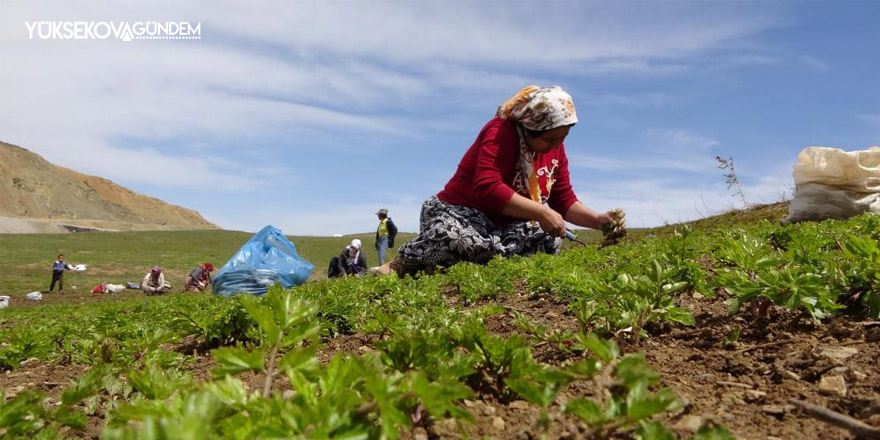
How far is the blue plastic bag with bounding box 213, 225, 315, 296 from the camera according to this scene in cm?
1150

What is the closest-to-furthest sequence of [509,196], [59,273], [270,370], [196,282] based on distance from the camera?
[270,370]
[509,196]
[59,273]
[196,282]

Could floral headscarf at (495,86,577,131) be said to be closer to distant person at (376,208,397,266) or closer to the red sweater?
the red sweater

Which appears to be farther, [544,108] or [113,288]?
[113,288]

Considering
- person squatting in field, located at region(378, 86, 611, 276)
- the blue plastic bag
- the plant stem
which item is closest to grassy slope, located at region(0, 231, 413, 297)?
the blue plastic bag

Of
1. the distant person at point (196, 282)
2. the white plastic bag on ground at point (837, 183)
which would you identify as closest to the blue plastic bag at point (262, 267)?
the distant person at point (196, 282)

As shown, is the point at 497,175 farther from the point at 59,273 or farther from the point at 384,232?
the point at 59,273

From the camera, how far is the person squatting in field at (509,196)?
5.10 m

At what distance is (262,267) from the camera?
1187cm

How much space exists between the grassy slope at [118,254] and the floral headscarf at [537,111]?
18252mm

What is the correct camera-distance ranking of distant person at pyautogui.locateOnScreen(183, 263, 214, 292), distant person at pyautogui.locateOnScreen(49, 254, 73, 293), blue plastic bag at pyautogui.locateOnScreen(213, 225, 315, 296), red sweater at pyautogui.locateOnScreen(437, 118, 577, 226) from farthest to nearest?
1. distant person at pyautogui.locateOnScreen(183, 263, 214, 292)
2. distant person at pyautogui.locateOnScreen(49, 254, 73, 293)
3. blue plastic bag at pyautogui.locateOnScreen(213, 225, 315, 296)
4. red sweater at pyautogui.locateOnScreen(437, 118, 577, 226)

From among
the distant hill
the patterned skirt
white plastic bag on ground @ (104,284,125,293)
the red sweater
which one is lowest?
white plastic bag on ground @ (104,284,125,293)

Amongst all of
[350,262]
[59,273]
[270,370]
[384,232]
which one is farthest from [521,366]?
[59,273]

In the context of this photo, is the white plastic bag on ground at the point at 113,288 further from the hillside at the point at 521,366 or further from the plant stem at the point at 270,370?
the plant stem at the point at 270,370

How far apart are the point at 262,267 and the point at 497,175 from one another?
7.83 metres
